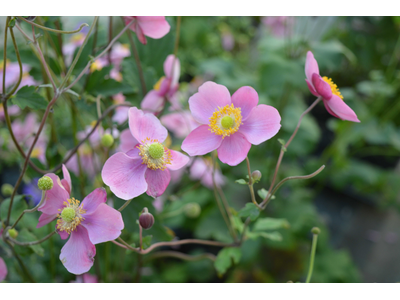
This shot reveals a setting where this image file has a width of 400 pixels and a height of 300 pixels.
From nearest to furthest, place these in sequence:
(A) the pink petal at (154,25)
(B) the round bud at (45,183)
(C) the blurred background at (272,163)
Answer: (B) the round bud at (45,183) → (A) the pink petal at (154,25) → (C) the blurred background at (272,163)

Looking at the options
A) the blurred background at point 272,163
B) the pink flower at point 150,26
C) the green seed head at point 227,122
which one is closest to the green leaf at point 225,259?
the blurred background at point 272,163

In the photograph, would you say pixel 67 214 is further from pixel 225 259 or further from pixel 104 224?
pixel 225 259

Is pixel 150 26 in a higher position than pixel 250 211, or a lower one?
higher

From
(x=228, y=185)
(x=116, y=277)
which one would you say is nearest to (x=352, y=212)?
A: (x=228, y=185)

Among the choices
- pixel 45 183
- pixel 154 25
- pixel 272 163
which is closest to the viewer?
pixel 45 183

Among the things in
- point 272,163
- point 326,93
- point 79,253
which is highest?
point 326,93

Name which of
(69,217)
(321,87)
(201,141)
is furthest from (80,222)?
(321,87)

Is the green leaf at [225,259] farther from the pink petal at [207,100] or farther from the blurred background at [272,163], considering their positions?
the pink petal at [207,100]
